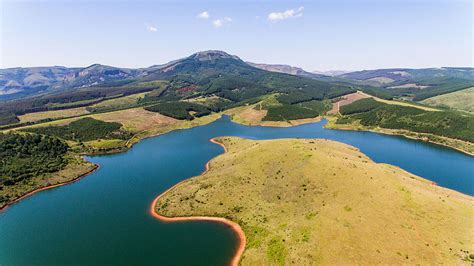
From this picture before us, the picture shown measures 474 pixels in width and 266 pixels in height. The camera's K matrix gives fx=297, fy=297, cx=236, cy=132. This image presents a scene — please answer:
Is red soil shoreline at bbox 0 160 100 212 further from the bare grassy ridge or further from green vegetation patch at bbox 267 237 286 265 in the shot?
green vegetation patch at bbox 267 237 286 265

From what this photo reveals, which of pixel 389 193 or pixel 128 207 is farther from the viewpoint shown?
pixel 128 207

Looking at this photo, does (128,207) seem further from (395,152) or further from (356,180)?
(395,152)

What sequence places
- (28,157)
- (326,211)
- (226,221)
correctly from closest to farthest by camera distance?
(326,211) → (226,221) → (28,157)

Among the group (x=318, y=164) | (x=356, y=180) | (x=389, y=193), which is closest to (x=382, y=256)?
A: (x=389, y=193)

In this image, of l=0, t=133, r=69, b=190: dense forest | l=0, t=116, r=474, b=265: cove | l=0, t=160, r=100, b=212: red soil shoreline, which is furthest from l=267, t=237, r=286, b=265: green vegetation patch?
l=0, t=133, r=69, b=190: dense forest

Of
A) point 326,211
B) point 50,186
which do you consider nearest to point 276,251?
point 326,211

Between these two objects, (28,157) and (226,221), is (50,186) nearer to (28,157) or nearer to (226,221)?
(28,157)
